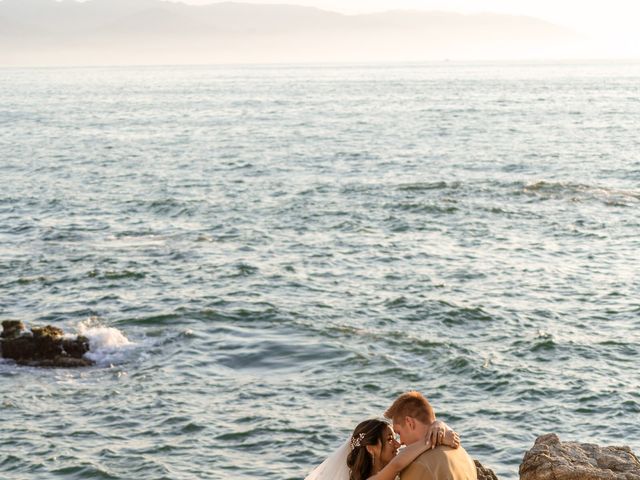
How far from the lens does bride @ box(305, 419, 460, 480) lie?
10211mm

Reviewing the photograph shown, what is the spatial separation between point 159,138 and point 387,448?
7376 centimetres

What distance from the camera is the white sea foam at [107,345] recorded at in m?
25.6

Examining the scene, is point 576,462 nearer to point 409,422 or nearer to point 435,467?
point 435,467

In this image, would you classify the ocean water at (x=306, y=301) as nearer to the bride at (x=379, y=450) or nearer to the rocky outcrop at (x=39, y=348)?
the rocky outcrop at (x=39, y=348)

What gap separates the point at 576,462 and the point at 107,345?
16.0m

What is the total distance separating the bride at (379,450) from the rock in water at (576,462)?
121 inches

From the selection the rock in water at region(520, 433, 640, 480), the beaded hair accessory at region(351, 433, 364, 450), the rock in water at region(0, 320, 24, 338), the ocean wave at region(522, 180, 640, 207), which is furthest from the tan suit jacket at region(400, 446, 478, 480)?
the ocean wave at region(522, 180, 640, 207)

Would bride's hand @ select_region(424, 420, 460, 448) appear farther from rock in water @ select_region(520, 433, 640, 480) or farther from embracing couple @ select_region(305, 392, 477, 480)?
rock in water @ select_region(520, 433, 640, 480)

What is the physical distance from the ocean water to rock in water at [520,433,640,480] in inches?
240

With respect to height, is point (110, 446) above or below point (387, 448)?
below

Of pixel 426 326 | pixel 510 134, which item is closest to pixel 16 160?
pixel 510 134

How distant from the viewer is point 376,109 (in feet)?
373

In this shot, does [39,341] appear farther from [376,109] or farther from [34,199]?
[376,109]

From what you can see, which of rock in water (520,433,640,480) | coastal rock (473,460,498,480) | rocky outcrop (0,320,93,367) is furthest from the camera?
rocky outcrop (0,320,93,367)
